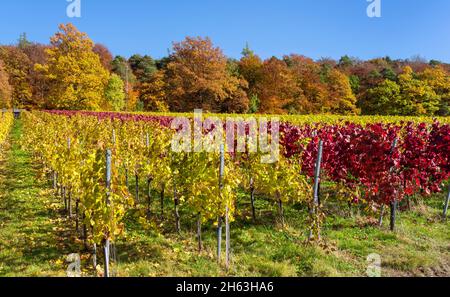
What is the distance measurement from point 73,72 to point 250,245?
38.9 metres

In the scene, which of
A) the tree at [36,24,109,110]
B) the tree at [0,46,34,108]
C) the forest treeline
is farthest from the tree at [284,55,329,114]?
the tree at [0,46,34,108]

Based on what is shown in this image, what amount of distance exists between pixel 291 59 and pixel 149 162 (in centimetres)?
4957

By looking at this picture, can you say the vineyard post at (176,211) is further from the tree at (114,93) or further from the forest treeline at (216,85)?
the tree at (114,93)

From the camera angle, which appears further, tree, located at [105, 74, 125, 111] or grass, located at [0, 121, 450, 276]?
tree, located at [105, 74, 125, 111]

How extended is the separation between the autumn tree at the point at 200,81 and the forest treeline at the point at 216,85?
0.13 meters

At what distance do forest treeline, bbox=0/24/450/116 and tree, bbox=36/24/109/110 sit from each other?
10 cm

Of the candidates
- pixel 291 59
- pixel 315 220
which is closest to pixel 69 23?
pixel 291 59

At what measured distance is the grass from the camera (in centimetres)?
496

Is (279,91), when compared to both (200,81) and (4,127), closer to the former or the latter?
(200,81)

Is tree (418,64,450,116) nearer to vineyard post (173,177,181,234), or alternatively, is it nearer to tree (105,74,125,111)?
tree (105,74,125,111)

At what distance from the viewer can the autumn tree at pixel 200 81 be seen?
4419 centimetres

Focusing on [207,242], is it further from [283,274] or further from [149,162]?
[149,162]

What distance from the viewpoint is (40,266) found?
483 cm

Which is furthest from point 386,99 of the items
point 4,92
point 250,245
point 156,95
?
point 4,92
